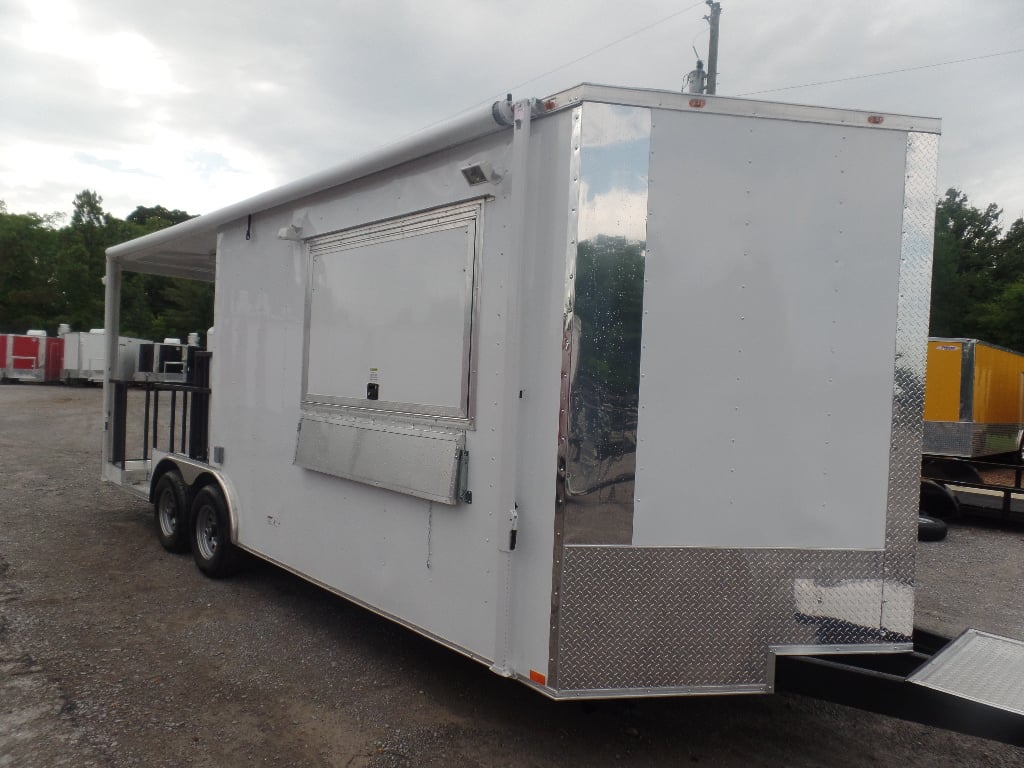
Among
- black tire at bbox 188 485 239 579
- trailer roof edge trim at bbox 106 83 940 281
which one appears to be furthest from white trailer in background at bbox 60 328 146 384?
trailer roof edge trim at bbox 106 83 940 281

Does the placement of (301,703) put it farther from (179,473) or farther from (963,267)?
(963,267)

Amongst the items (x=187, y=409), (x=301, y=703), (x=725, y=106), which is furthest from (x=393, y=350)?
(x=187, y=409)

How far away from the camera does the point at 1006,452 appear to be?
10945mm

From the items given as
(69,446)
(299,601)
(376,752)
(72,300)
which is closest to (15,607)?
(299,601)

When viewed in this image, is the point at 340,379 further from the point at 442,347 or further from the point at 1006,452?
the point at 1006,452

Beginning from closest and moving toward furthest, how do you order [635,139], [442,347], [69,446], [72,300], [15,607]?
1. [635,139]
2. [442,347]
3. [15,607]
4. [69,446]
5. [72,300]

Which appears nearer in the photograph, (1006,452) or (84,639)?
(84,639)

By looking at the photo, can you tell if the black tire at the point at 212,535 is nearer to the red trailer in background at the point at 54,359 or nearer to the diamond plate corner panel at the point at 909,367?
the diamond plate corner panel at the point at 909,367

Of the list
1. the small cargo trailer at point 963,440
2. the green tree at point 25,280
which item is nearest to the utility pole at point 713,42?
the small cargo trailer at point 963,440

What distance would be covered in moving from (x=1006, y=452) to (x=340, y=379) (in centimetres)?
1059

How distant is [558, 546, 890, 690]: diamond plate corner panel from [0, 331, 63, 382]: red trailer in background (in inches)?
1317

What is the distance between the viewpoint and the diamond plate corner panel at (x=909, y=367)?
3084 millimetres

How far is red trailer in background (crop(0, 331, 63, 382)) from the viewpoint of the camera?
29.9 metres

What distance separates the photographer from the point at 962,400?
979cm
